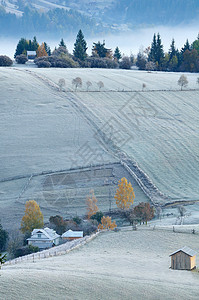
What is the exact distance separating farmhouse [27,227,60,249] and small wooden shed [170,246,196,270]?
610 inches

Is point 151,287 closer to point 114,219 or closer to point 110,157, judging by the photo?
point 114,219

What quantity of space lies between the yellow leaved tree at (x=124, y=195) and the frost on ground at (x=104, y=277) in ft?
46.7

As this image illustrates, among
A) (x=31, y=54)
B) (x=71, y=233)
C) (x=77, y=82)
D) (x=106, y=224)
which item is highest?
(x=31, y=54)

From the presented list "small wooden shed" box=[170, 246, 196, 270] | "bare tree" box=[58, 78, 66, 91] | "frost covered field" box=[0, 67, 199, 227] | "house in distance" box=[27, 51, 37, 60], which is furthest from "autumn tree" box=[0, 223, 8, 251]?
"house in distance" box=[27, 51, 37, 60]

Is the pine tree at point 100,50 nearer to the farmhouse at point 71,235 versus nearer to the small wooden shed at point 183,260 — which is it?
the farmhouse at point 71,235

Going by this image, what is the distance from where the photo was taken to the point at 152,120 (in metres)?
74.1

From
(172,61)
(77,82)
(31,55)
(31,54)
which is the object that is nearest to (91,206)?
(77,82)

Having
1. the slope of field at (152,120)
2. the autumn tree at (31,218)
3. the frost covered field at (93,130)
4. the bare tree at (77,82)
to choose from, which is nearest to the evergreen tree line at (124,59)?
the slope of field at (152,120)

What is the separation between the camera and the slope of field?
5808 cm

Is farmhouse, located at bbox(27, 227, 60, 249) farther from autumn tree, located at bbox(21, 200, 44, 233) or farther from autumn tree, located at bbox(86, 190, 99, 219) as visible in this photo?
autumn tree, located at bbox(86, 190, 99, 219)

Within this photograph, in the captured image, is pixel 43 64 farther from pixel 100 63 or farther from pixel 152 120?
pixel 152 120

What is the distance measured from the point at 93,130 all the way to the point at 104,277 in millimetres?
43002

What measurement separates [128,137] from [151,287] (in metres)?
43.8

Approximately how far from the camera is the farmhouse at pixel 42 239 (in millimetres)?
41781
